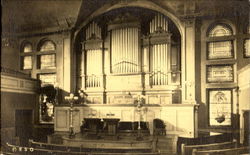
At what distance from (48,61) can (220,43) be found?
23.1ft

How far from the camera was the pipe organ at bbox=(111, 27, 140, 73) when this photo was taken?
10727 mm

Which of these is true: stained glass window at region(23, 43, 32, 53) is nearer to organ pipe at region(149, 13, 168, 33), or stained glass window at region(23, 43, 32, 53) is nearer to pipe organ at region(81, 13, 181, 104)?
pipe organ at region(81, 13, 181, 104)

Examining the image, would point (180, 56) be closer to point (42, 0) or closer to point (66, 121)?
point (66, 121)

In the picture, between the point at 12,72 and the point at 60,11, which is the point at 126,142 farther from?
the point at 60,11

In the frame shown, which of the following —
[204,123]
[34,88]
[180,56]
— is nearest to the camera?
[204,123]

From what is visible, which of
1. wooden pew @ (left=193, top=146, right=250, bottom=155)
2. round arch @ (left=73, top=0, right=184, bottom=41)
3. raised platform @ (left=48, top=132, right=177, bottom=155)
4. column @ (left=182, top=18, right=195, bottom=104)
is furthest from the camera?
round arch @ (left=73, top=0, right=184, bottom=41)

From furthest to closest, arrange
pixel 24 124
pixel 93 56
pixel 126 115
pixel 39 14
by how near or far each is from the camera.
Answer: pixel 93 56 < pixel 24 124 < pixel 39 14 < pixel 126 115

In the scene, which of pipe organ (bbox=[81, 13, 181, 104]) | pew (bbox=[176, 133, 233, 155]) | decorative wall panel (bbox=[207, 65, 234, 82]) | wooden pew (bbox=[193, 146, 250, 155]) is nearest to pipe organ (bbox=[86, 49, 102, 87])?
pipe organ (bbox=[81, 13, 181, 104])

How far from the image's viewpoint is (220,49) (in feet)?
32.0

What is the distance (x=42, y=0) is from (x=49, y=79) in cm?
327

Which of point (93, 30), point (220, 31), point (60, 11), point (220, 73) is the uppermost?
point (60, 11)

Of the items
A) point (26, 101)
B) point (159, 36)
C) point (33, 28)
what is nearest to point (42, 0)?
point (33, 28)

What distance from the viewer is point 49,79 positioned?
1170 centimetres

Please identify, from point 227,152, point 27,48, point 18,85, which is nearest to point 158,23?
→ point 27,48
